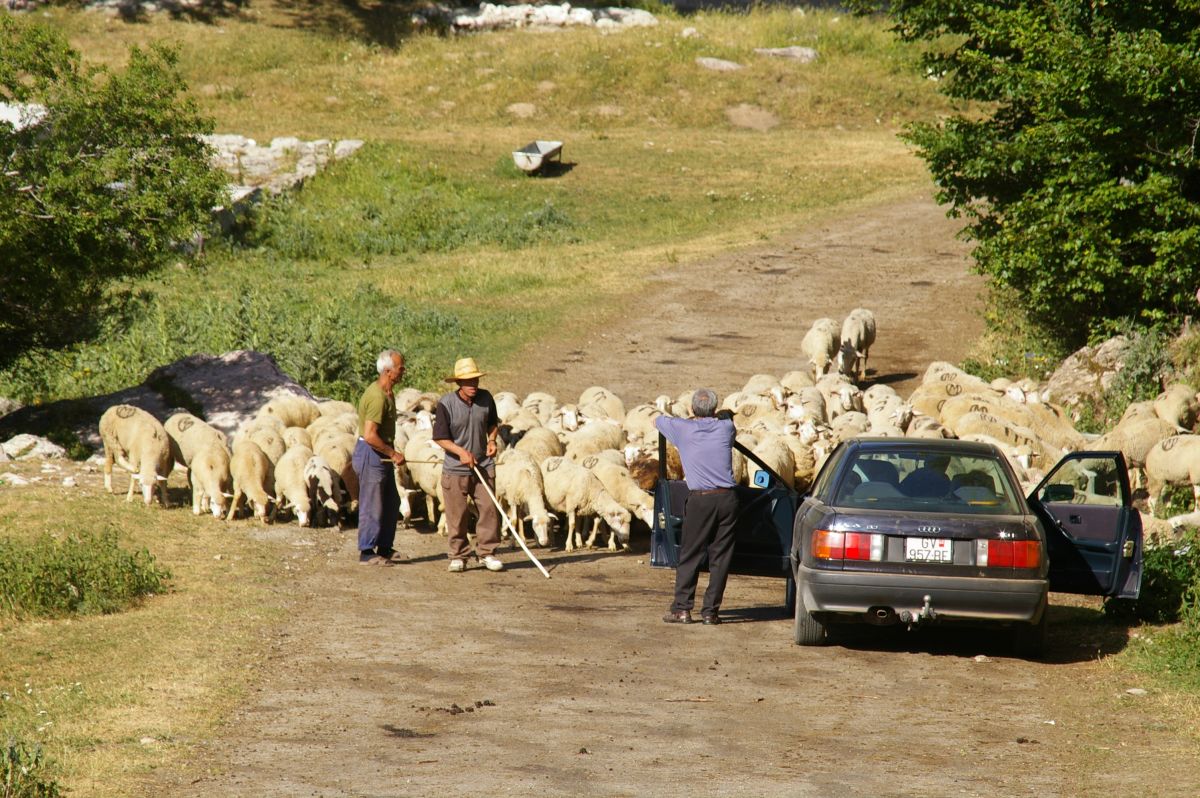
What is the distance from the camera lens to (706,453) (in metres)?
10.5

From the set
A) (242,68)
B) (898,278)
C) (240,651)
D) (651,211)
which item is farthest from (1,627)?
(242,68)

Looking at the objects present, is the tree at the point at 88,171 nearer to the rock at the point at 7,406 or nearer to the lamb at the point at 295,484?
the rock at the point at 7,406

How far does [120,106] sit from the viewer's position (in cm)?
1678

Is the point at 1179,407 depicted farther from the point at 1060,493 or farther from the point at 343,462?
the point at 343,462

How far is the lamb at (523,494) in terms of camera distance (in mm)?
13750

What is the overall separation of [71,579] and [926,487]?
6.37m

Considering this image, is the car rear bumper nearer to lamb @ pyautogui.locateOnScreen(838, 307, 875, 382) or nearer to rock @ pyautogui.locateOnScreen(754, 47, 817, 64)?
lamb @ pyautogui.locateOnScreen(838, 307, 875, 382)

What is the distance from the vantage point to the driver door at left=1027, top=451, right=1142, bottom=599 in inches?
383

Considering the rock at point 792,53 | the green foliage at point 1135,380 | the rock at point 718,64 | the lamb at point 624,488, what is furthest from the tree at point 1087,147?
the rock at point 792,53

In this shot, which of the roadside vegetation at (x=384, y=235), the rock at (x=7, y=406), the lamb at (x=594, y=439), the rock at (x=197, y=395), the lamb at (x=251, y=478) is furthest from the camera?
the rock at (x=7, y=406)

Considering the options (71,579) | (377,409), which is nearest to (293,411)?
(377,409)

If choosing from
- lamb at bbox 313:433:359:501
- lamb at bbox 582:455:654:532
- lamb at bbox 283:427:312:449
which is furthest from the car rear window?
lamb at bbox 283:427:312:449

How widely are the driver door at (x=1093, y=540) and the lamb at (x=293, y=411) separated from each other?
9.46 metres

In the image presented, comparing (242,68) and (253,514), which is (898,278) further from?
(242,68)
